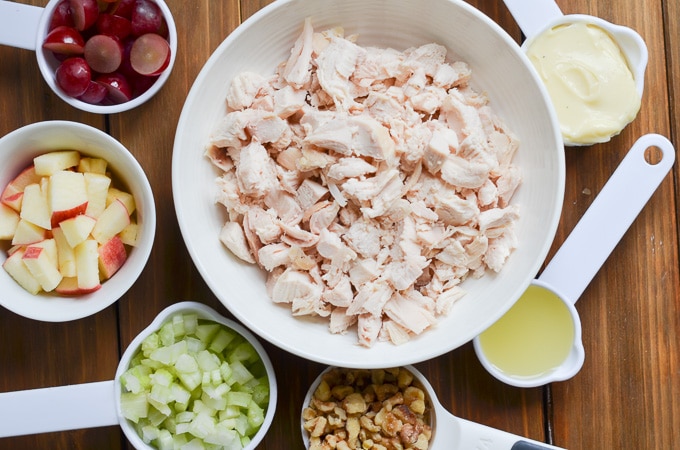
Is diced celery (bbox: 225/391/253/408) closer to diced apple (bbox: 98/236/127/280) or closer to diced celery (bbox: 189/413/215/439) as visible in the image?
diced celery (bbox: 189/413/215/439)

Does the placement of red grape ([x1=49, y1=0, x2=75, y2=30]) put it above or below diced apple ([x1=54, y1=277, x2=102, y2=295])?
above

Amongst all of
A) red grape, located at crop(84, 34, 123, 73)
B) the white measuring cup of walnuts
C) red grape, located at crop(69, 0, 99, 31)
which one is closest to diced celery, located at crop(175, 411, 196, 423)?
the white measuring cup of walnuts

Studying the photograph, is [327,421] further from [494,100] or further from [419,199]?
[494,100]

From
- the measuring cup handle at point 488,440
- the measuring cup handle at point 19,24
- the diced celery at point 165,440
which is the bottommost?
the measuring cup handle at point 488,440

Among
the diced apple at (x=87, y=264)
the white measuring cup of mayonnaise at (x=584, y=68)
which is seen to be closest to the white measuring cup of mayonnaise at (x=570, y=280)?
the white measuring cup of mayonnaise at (x=584, y=68)

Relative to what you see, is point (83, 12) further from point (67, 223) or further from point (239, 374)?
point (239, 374)

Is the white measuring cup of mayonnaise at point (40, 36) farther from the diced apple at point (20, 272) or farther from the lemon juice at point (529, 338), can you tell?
the lemon juice at point (529, 338)
